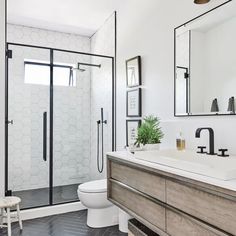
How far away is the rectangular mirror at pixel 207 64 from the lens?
1.77 metres

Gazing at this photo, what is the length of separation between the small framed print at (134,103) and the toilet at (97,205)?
91cm

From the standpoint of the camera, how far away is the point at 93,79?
4.01 metres

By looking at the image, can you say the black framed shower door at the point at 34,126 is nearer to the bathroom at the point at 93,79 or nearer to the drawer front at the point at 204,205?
the bathroom at the point at 93,79

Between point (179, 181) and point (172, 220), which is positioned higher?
point (179, 181)

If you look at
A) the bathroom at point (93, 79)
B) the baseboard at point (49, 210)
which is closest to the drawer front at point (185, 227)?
the bathroom at point (93, 79)

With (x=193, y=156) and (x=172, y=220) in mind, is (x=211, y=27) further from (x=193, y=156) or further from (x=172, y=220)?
(x=172, y=220)

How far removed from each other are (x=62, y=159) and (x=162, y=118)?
1.81 m

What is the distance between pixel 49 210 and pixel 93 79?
2083 mm

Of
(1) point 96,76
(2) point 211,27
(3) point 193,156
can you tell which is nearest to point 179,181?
(3) point 193,156

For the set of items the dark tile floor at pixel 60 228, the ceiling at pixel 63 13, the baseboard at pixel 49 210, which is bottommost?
the dark tile floor at pixel 60 228

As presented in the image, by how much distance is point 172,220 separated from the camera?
54.8 inches

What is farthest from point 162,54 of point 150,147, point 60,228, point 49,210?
point 49,210

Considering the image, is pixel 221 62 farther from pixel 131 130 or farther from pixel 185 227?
pixel 131 130

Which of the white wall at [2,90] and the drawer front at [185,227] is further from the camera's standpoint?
the white wall at [2,90]
